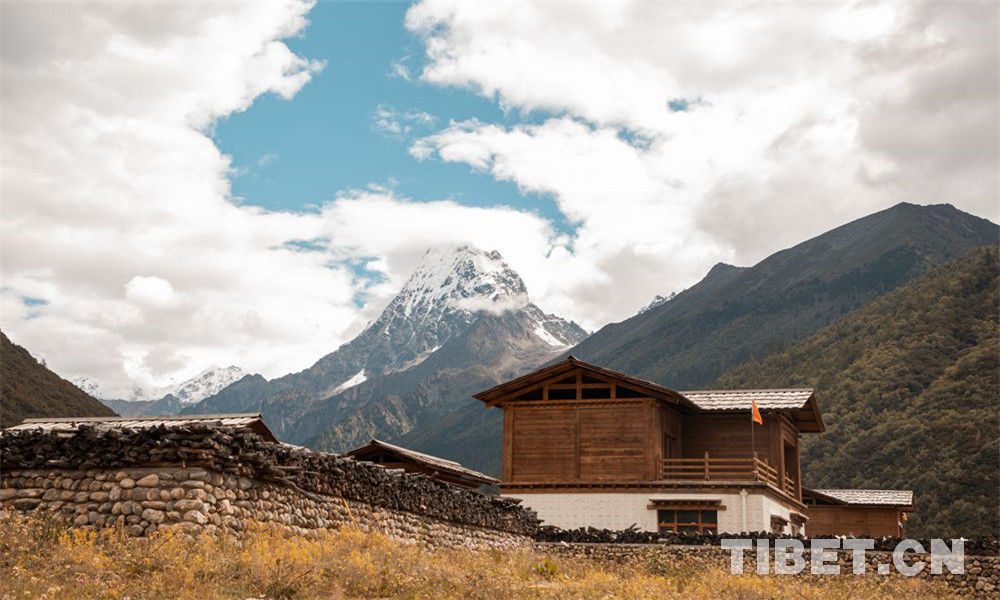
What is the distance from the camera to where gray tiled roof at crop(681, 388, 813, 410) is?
42812 mm

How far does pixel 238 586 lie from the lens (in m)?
14.3

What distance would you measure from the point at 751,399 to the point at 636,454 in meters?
6.13

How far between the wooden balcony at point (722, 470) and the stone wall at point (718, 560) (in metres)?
7.41

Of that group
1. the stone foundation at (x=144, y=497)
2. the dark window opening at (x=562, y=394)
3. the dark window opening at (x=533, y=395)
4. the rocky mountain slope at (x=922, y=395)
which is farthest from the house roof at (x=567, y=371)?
the rocky mountain slope at (x=922, y=395)

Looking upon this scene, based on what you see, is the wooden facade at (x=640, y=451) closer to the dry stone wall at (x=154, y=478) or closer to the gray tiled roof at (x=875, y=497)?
the gray tiled roof at (x=875, y=497)

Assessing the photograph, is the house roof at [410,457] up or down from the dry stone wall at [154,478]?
up

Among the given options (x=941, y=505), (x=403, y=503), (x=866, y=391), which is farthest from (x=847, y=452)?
(x=403, y=503)

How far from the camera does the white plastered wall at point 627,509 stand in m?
39.0

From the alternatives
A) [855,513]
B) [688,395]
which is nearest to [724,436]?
[688,395]

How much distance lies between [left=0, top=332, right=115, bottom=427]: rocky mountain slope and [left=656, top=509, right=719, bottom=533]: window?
37.2 metres

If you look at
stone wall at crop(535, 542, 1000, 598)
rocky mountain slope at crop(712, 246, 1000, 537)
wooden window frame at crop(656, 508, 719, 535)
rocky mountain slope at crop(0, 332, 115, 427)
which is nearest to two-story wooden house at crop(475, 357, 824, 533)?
wooden window frame at crop(656, 508, 719, 535)

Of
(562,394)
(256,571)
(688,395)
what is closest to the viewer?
(256,571)

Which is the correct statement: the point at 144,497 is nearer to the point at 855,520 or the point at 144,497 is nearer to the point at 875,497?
the point at 855,520

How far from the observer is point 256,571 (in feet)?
48.7
